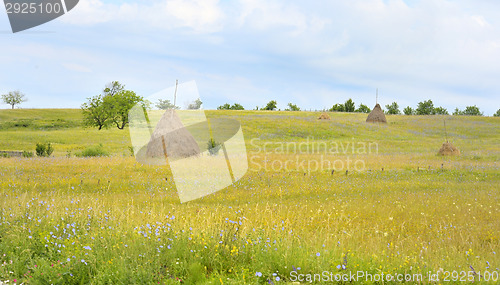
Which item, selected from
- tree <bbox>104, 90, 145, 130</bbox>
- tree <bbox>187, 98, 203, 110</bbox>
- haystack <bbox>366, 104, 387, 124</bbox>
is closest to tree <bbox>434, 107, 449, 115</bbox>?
haystack <bbox>366, 104, 387, 124</bbox>

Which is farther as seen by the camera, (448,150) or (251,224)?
(448,150)

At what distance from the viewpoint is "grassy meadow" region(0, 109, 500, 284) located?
15.8ft

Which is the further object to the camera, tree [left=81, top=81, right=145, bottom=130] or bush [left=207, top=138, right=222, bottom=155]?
tree [left=81, top=81, right=145, bottom=130]

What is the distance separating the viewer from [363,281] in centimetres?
449

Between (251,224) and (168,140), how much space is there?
13.5 meters

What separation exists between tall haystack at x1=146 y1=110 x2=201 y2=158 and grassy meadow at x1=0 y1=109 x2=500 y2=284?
1.68 m

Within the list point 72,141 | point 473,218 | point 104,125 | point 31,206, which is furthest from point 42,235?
point 104,125

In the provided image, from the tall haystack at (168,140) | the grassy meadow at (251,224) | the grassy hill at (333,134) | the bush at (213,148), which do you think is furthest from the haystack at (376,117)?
the tall haystack at (168,140)

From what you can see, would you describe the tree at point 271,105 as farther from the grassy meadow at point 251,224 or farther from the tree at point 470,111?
the grassy meadow at point 251,224

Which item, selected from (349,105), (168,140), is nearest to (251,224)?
(168,140)

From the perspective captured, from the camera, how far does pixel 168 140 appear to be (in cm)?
1925

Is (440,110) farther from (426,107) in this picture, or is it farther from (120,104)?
(120,104)

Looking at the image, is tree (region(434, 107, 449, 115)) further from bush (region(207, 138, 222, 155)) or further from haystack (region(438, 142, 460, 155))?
bush (region(207, 138, 222, 155))

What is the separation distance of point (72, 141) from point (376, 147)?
1251 inches
